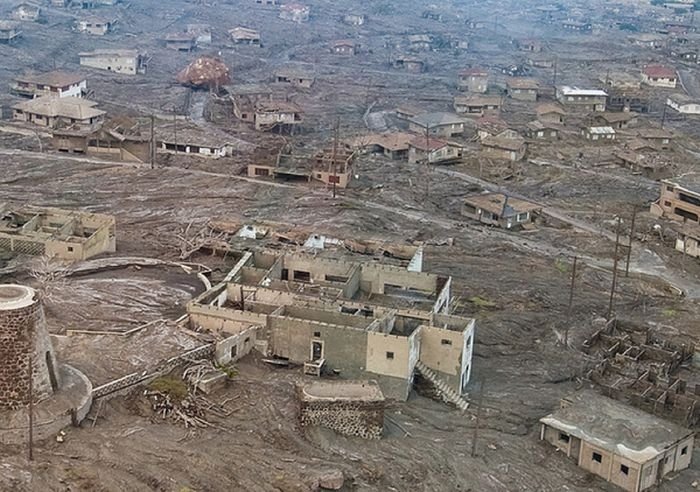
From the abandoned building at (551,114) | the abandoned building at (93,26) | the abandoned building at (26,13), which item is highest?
the abandoned building at (26,13)

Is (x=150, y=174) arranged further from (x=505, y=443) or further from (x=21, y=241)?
(x=505, y=443)

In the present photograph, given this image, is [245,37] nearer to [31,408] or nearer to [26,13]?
[26,13]


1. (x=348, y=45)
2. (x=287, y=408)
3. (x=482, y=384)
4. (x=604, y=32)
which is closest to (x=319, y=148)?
(x=482, y=384)

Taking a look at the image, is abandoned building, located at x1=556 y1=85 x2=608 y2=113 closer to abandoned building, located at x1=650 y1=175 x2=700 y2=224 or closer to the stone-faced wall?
abandoned building, located at x1=650 y1=175 x2=700 y2=224

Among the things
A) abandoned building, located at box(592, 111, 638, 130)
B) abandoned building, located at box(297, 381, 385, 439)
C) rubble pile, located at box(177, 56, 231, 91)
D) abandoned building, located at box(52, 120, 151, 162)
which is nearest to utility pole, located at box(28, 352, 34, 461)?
abandoned building, located at box(297, 381, 385, 439)

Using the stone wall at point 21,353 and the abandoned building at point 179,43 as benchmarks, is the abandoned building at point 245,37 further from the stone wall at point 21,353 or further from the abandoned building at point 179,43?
the stone wall at point 21,353

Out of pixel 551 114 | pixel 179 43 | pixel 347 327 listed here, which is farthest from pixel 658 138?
pixel 179 43

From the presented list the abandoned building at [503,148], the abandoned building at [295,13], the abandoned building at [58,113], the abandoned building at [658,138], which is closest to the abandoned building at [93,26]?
the abandoned building at [295,13]
